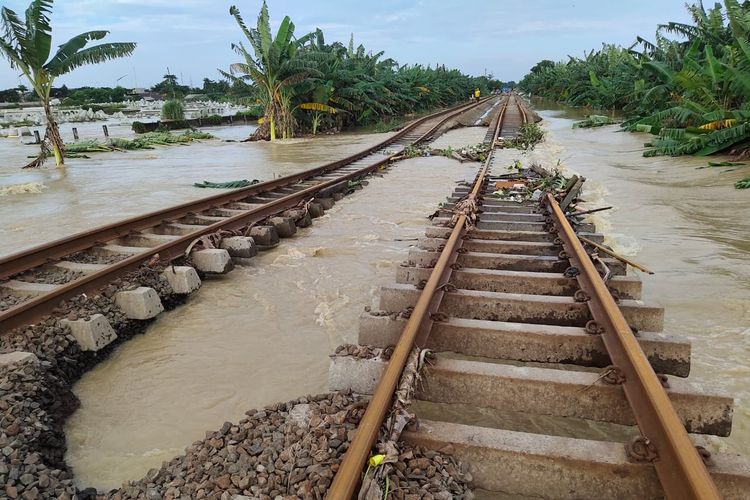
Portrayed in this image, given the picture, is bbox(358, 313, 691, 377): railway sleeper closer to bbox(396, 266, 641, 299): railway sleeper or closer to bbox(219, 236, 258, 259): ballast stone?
bbox(396, 266, 641, 299): railway sleeper

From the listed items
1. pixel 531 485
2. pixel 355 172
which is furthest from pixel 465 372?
pixel 355 172

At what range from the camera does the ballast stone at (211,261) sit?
532cm

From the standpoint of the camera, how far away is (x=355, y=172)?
11266 millimetres

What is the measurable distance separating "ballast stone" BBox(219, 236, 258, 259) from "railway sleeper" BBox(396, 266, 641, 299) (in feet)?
7.47

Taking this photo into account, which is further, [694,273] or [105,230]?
[105,230]

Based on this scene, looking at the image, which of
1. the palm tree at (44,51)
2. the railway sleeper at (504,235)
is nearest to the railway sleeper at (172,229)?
the railway sleeper at (504,235)

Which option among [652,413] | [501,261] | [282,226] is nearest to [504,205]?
[501,261]

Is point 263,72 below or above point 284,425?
above

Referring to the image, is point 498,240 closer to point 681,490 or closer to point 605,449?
point 605,449

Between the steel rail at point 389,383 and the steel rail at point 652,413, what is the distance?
1.06 metres

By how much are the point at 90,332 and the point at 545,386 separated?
312cm

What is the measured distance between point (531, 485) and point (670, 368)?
1.39 m

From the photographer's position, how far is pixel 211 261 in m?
5.33

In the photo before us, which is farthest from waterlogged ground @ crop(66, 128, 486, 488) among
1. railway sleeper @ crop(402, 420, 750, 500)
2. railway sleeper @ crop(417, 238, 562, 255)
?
railway sleeper @ crop(402, 420, 750, 500)
